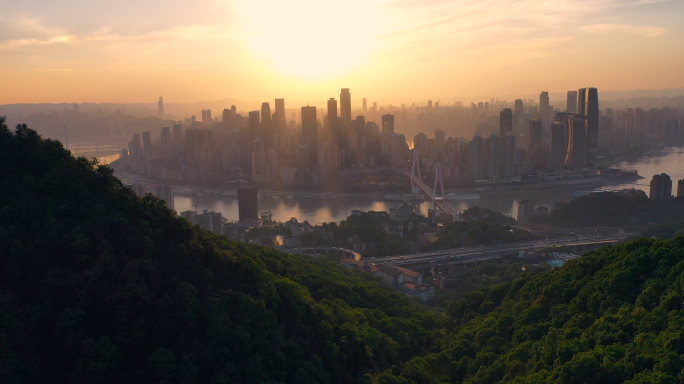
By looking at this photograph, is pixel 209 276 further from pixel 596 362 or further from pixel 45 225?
pixel 596 362

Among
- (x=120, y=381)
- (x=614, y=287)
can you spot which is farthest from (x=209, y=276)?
(x=614, y=287)

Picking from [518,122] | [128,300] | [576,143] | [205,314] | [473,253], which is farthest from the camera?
[518,122]

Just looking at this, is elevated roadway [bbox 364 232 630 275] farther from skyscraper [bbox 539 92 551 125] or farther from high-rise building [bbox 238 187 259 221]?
skyscraper [bbox 539 92 551 125]

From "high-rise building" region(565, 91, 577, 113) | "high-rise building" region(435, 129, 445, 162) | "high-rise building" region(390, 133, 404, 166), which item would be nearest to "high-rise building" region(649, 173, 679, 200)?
"high-rise building" region(435, 129, 445, 162)

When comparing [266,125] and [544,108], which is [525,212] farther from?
[544,108]

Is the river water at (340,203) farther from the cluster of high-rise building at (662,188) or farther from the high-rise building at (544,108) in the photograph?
the high-rise building at (544,108)

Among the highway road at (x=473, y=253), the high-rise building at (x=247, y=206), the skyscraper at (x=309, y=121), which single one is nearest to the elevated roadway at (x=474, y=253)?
the highway road at (x=473, y=253)

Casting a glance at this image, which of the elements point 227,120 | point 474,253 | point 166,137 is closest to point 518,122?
point 227,120
